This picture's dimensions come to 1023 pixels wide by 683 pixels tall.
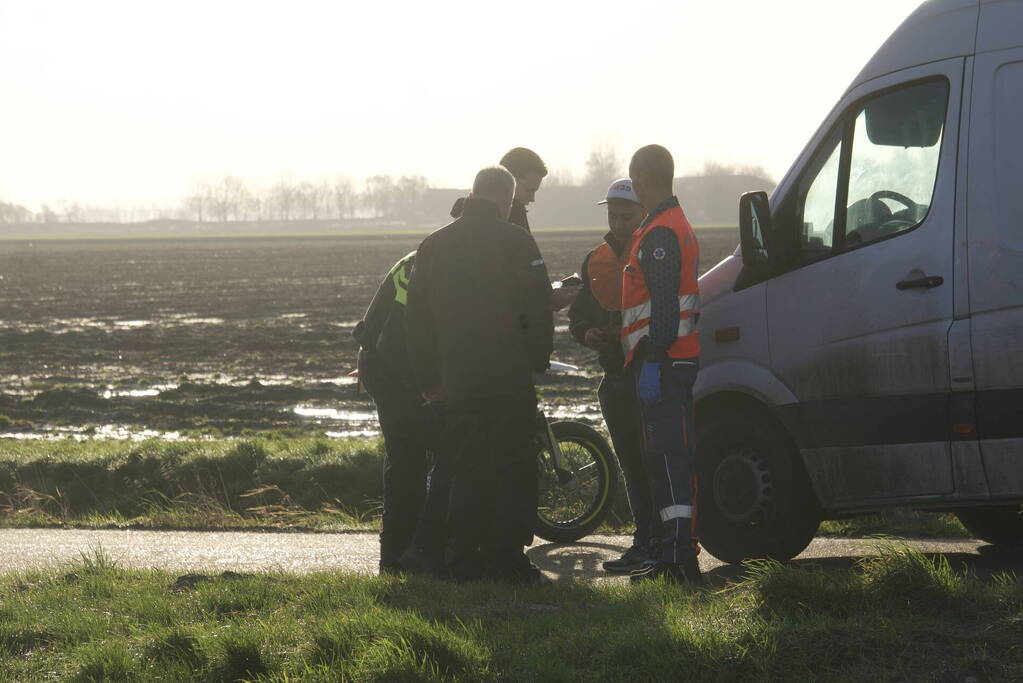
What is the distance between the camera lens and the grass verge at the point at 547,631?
3840 mm

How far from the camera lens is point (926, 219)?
212 inches

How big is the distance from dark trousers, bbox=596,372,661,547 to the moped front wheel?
0.64 m

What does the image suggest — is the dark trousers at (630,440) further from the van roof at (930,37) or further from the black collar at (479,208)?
the van roof at (930,37)

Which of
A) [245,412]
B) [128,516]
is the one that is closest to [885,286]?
[128,516]

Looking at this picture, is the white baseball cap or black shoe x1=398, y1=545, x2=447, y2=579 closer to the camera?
black shoe x1=398, y1=545, x2=447, y2=579

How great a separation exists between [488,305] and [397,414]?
858 mm

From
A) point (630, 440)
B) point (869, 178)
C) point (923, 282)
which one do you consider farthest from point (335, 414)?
point (923, 282)

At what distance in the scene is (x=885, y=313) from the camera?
18.0 ft

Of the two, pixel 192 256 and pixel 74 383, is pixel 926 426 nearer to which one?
pixel 74 383

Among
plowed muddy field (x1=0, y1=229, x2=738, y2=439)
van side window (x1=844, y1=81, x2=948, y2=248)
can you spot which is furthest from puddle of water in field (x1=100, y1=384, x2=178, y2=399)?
van side window (x1=844, y1=81, x2=948, y2=248)

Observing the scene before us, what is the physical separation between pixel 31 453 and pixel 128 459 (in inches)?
39.8

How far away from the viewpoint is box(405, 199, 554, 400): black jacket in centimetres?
587

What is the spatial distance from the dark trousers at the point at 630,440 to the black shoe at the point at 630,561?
0.05 meters

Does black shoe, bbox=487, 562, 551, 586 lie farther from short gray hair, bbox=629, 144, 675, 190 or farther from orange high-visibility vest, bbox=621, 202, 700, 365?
short gray hair, bbox=629, 144, 675, 190
